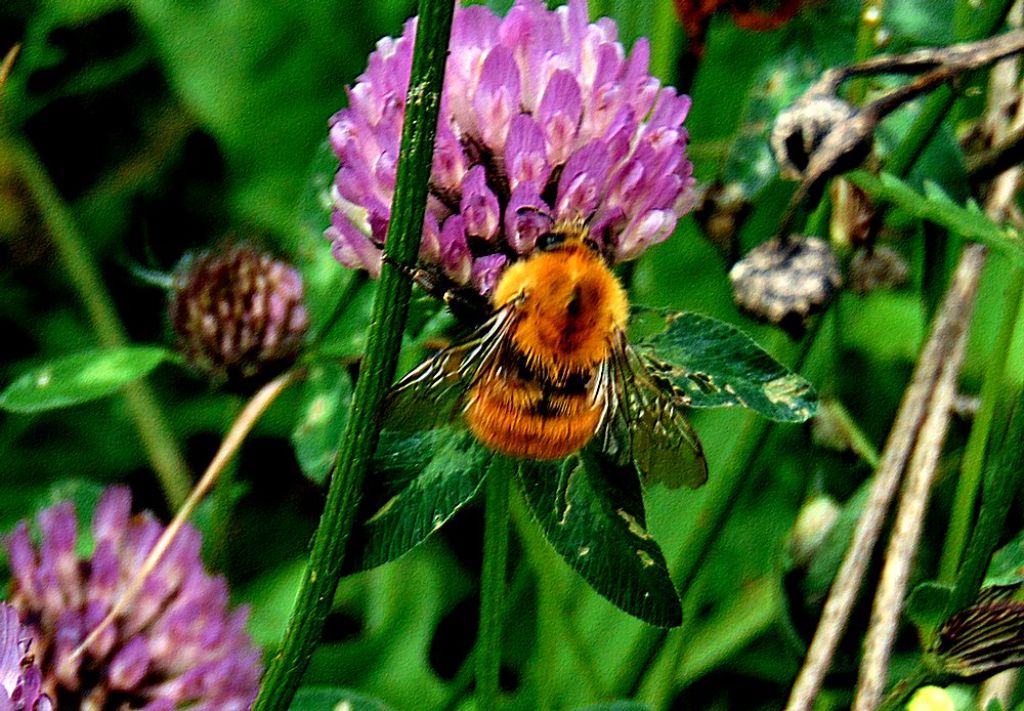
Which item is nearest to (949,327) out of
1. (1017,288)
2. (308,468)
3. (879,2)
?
(1017,288)

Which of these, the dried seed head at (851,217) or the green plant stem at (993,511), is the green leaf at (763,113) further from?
the green plant stem at (993,511)

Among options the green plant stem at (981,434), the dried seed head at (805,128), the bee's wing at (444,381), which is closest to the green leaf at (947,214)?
the dried seed head at (805,128)

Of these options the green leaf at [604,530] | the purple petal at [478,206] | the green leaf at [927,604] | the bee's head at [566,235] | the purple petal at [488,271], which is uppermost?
the purple petal at [478,206]

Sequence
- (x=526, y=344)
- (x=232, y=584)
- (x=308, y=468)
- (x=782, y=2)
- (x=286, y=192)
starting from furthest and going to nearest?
(x=286, y=192), (x=232, y=584), (x=782, y=2), (x=308, y=468), (x=526, y=344)

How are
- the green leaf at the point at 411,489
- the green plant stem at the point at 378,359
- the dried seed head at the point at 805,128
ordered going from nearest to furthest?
the green plant stem at the point at 378,359 < the green leaf at the point at 411,489 < the dried seed head at the point at 805,128

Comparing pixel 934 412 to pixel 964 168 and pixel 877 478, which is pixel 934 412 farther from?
pixel 964 168

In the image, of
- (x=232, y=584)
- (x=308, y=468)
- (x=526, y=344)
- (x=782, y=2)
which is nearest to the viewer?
(x=526, y=344)

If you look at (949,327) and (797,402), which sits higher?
(797,402)
